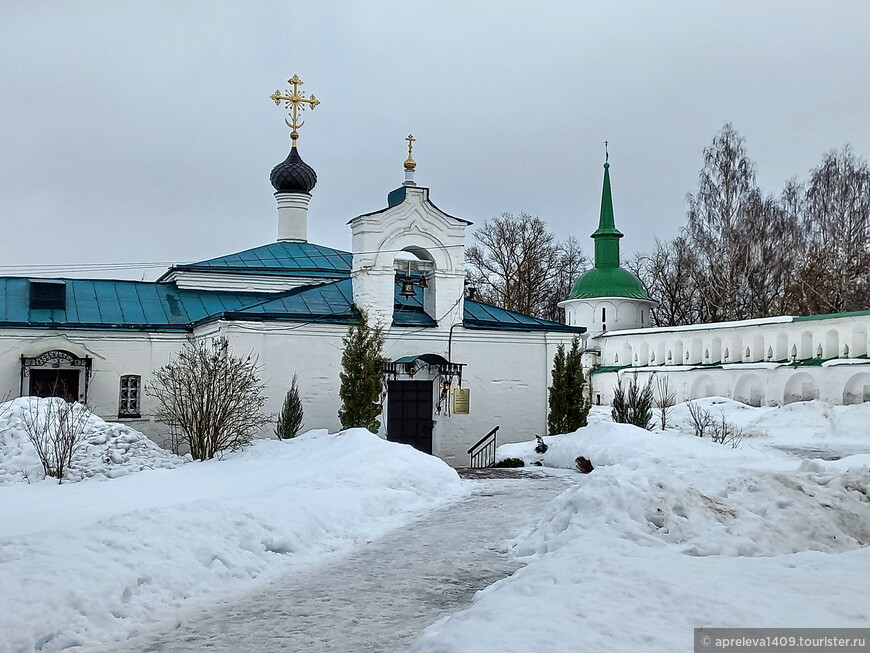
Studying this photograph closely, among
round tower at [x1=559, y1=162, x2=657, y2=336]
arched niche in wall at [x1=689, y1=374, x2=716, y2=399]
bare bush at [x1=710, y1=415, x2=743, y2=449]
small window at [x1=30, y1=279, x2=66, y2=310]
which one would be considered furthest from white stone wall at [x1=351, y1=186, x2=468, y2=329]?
round tower at [x1=559, y1=162, x2=657, y2=336]

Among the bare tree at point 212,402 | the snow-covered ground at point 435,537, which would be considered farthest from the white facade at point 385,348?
the snow-covered ground at point 435,537

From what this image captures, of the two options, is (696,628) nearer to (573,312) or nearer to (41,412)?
(41,412)

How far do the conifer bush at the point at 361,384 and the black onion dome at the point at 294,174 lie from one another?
9.63 metres

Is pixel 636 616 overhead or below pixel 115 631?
overhead

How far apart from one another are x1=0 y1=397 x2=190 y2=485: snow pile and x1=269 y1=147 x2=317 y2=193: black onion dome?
1170 centimetres

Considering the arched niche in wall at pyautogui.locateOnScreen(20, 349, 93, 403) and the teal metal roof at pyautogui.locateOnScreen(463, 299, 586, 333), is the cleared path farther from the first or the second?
the arched niche in wall at pyautogui.locateOnScreen(20, 349, 93, 403)

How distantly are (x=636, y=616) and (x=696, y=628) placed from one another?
1.02 ft

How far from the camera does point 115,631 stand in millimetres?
5586

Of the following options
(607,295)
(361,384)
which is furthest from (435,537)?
(607,295)

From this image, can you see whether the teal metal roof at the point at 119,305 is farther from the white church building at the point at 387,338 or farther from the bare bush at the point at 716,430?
the bare bush at the point at 716,430

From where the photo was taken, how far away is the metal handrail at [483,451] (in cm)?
1911

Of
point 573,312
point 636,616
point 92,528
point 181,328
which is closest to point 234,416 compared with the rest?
point 181,328

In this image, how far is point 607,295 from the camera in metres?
35.1

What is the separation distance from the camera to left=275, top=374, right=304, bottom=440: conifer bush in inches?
670
